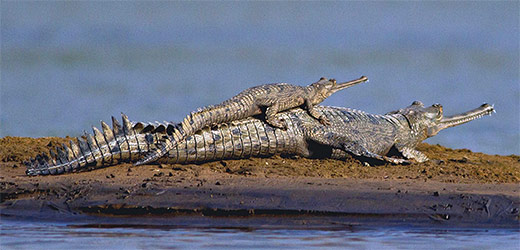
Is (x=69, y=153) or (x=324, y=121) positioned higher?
(x=324, y=121)

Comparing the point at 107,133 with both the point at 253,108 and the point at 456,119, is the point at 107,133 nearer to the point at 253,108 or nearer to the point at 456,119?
the point at 253,108

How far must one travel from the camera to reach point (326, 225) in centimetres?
815

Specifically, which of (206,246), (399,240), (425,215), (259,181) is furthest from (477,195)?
(206,246)

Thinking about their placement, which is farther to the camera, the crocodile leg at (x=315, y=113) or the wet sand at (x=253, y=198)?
the crocodile leg at (x=315, y=113)

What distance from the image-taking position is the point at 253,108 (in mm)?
9922

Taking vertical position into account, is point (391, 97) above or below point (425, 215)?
above

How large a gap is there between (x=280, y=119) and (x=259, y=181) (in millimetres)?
1244

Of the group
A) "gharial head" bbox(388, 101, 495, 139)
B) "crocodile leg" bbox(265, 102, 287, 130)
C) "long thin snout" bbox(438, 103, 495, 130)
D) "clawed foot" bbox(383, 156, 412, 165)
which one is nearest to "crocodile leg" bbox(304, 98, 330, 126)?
"crocodile leg" bbox(265, 102, 287, 130)

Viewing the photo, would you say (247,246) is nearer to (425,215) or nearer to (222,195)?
(222,195)

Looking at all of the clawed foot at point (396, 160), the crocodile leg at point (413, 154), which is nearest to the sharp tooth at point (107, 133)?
the clawed foot at point (396, 160)

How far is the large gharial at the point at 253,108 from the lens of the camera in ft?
30.5

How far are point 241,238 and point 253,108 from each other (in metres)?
2.47

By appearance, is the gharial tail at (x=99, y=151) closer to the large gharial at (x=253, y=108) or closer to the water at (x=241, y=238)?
the large gharial at (x=253, y=108)

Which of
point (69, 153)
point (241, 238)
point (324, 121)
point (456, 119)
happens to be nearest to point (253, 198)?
point (241, 238)
